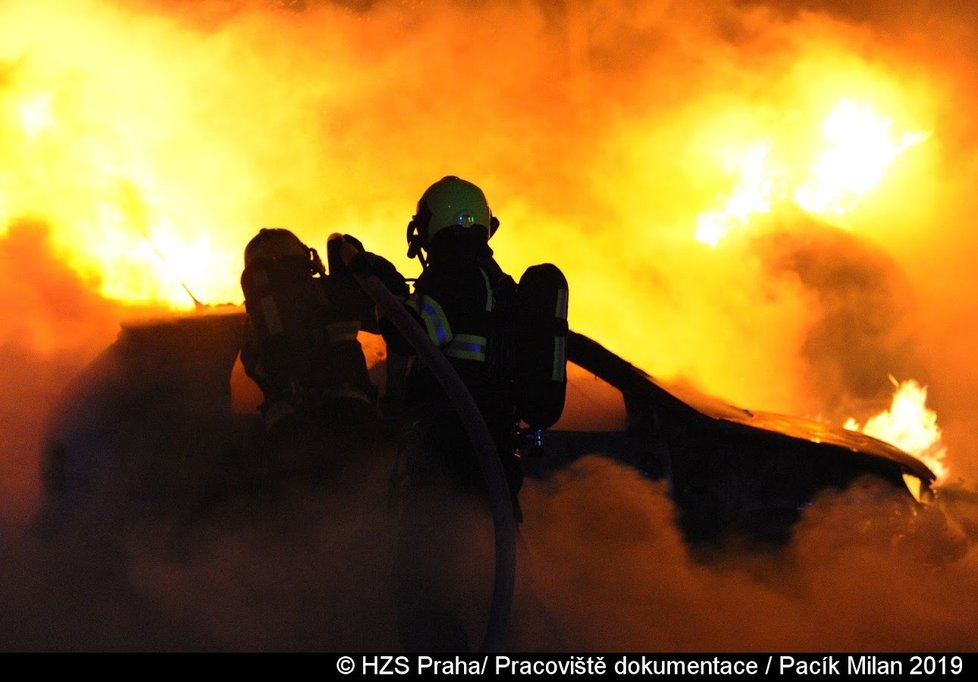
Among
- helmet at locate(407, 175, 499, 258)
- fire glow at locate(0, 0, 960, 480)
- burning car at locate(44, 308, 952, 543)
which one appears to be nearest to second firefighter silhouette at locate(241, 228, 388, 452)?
burning car at locate(44, 308, 952, 543)

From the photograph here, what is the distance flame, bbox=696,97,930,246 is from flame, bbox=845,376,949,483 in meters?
2.09

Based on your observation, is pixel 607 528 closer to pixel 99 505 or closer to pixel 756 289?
pixel 99 505

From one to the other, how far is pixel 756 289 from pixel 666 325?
4.73 feet

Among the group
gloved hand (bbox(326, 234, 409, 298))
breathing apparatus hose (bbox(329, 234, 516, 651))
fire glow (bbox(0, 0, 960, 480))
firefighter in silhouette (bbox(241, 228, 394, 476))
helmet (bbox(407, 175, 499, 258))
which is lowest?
breathing apparatus hose (bbox(329, 234, 516, 651))

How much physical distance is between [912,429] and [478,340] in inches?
291

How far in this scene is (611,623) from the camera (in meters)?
4.92

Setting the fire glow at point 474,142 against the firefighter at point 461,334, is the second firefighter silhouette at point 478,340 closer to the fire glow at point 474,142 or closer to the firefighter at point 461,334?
the firefighter at point 461,334

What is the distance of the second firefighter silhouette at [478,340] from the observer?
4.47 m

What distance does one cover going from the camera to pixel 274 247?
4.96 meters

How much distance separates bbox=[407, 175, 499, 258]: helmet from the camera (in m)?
4.64

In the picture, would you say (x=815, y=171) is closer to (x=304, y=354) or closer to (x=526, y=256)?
(x=526, y=256)

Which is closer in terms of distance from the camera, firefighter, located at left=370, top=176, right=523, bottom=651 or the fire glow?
firefighter, located at left=370, top=176, right=523, bottom=651

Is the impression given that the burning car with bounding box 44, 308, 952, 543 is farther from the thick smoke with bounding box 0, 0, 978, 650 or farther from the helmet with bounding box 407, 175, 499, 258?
the helmet with bounding box 407, 175, 499, 258

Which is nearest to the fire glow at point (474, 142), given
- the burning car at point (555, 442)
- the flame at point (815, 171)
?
the flame at point (815, 171)
